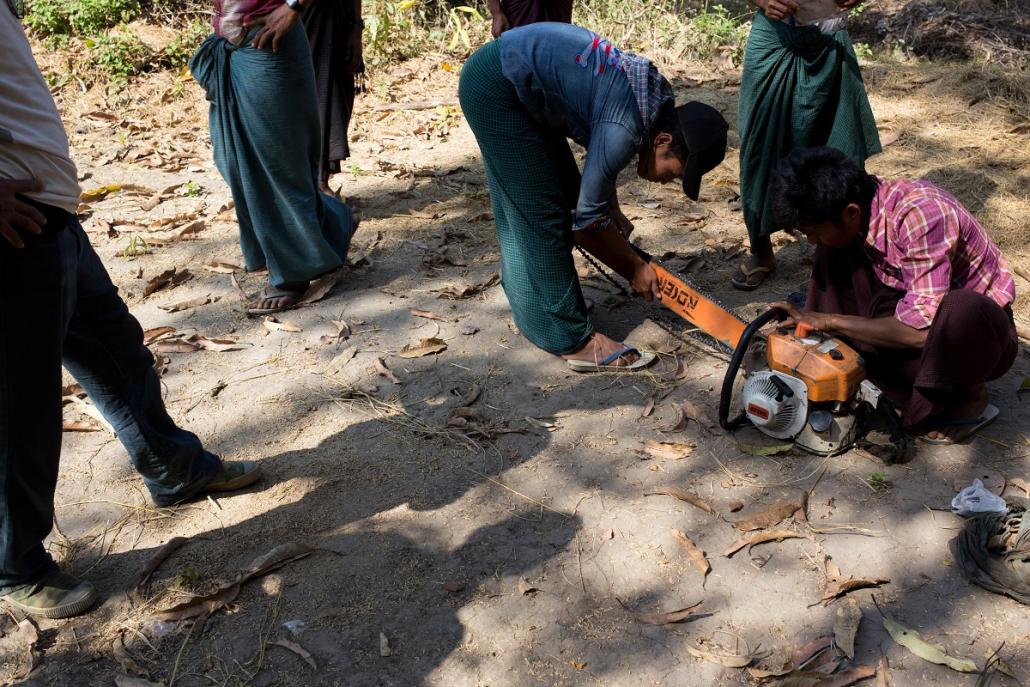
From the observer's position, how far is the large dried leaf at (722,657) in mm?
2662

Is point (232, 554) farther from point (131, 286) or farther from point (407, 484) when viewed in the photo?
point (131, 286)

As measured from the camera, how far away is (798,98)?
4.38 meters

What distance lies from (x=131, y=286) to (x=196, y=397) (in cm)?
136

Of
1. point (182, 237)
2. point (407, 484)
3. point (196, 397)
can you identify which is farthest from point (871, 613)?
point (182, 237)

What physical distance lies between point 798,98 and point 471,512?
8.53ft

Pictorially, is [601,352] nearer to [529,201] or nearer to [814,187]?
[529,201]

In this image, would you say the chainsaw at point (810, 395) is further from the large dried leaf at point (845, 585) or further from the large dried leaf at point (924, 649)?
the large dried leaf at point (924, 649)

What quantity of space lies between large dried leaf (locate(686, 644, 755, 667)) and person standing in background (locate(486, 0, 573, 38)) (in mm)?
4332

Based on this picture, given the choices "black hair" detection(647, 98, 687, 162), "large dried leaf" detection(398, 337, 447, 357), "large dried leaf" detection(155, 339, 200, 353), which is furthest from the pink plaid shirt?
"large dried leaf" detection(155, 339, 200, 353)

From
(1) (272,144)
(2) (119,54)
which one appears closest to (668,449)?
(1) (272,144)

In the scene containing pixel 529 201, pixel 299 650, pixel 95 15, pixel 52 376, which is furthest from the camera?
pixel 95 15

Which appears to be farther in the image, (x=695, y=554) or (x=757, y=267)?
(x=757, y=267)

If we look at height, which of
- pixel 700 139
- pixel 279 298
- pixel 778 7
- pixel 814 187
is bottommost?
pixel 279 298

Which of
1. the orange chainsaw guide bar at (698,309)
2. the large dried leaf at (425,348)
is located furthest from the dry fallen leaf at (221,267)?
the orange chainsaw guide bar at (698,309)
